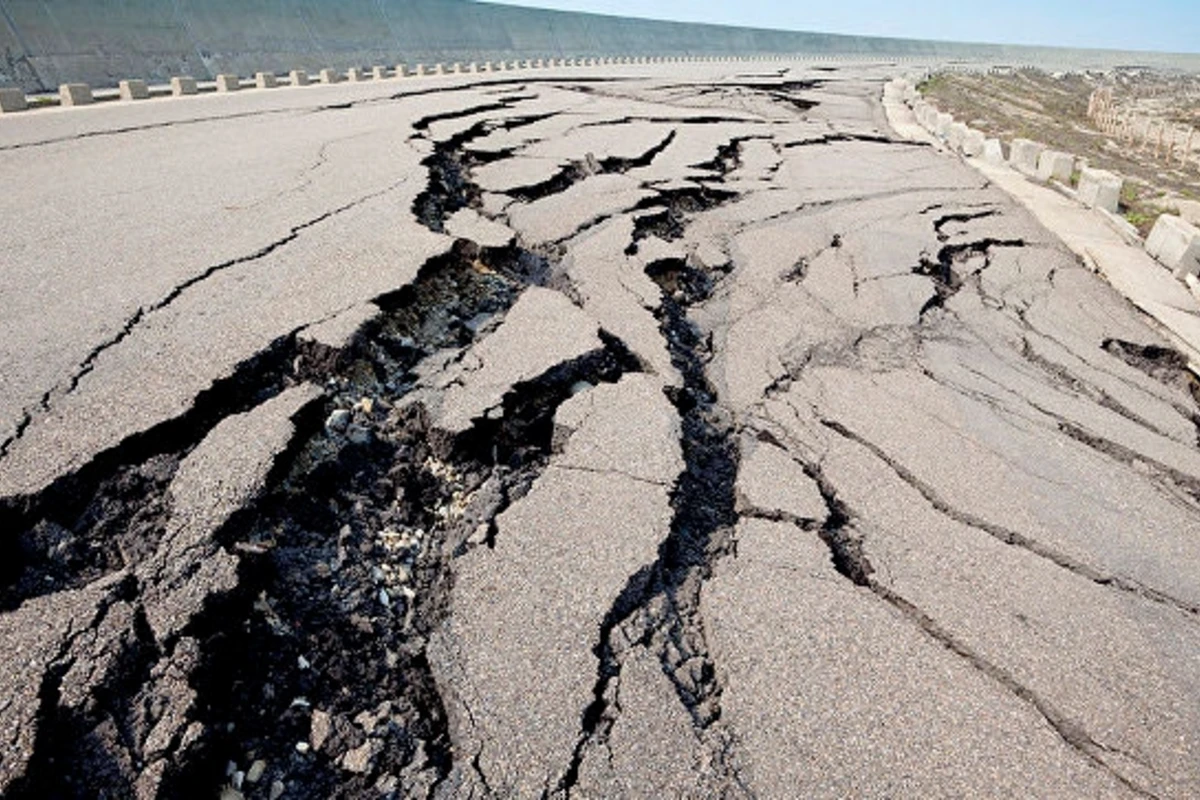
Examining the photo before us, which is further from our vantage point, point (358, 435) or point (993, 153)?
point (993, 153)

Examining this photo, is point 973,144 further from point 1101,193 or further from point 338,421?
point 338,421

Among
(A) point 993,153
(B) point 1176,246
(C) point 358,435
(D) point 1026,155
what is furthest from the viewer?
(A) point 993,153

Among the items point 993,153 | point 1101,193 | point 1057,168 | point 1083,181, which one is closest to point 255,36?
point 993,153

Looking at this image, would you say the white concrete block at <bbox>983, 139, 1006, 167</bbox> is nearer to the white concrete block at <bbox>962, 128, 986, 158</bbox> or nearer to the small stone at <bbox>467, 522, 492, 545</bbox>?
the white concrete block at <bbox>962, 128, 986, 158</bbox>

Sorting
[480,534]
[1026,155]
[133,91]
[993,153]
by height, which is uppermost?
[480,534]

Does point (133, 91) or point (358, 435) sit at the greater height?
point (358, 435)

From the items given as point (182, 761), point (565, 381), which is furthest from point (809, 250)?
point (182, 761)

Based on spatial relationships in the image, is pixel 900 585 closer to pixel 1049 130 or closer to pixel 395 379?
pixel 395 379

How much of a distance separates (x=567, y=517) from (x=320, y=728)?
2.88ft

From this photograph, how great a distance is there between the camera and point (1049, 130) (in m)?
17.1

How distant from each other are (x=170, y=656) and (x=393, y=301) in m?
2.01

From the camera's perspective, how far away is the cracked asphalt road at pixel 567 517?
5.20 feet

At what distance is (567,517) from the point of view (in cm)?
223

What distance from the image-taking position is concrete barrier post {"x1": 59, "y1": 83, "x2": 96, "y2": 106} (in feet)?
32.0
